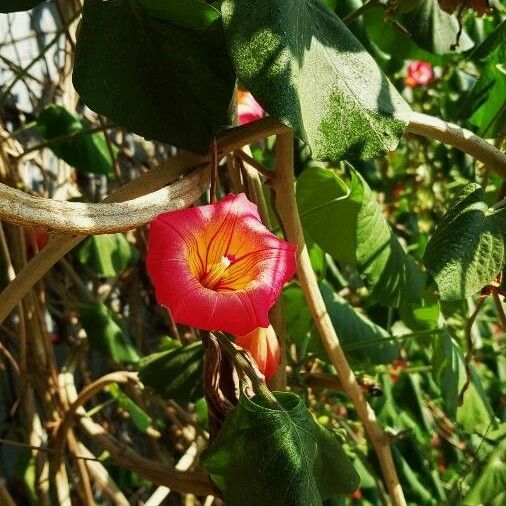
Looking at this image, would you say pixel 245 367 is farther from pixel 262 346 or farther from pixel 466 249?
pixel 466 249

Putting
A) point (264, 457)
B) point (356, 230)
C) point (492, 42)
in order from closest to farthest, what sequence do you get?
point (264, 457) < point (356, 230) < point (492, 42)

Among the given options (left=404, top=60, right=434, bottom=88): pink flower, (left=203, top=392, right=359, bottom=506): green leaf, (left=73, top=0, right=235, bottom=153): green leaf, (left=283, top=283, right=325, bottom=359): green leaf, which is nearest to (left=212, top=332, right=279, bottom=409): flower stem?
(left=203, top=392, right=359, bottom=506): green leaf

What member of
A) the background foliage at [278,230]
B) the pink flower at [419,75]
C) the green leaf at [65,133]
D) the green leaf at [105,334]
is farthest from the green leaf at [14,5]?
the pink flower at [419,75]

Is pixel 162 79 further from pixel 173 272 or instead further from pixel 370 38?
pixel 370 38

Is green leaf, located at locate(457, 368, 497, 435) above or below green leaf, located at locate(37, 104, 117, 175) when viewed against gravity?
below

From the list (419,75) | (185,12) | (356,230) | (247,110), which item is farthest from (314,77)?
(419,75)

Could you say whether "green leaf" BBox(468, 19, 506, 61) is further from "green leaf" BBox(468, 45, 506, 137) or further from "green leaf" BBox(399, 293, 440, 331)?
"green leaf" BBox(399, 293, 440, 331)

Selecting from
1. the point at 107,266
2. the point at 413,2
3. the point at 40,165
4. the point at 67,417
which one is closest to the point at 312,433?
the point at 413,2
